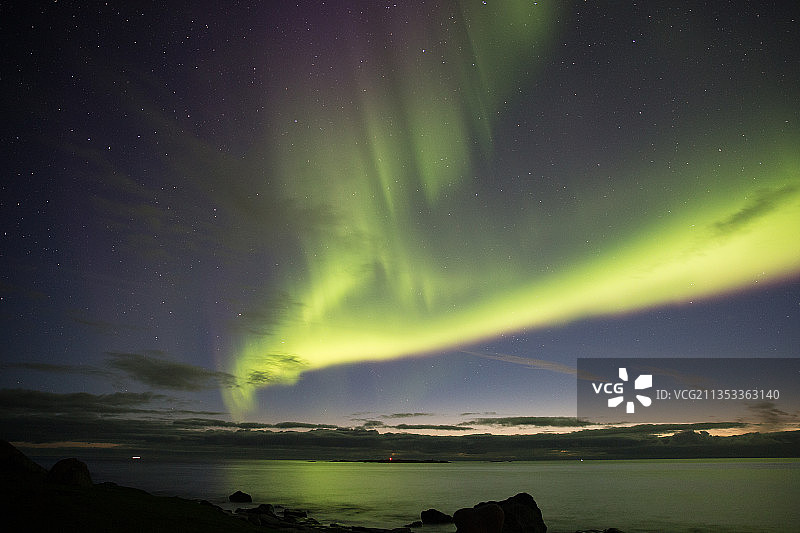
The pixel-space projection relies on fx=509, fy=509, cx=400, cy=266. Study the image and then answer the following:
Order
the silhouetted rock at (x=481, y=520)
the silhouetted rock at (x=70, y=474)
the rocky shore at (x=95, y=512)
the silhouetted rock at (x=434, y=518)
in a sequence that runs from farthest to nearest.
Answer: the silhouetted rock at (x=434, y=518) → the silhouetted rock at (x=70, y=474) → the silhouetted rock at (x=481, y=520) → the rocky shore at (x=95, y=512)

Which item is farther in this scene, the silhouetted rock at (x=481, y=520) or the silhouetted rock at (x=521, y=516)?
the silhouetted rock at (x=521, y=516)

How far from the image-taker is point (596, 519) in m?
63.5

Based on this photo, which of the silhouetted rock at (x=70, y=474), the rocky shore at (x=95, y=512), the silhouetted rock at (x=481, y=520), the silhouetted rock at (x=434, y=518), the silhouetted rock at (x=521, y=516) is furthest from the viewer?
the silhouetted rock at (x=434, y=518)

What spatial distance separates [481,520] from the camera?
32281 millimetres

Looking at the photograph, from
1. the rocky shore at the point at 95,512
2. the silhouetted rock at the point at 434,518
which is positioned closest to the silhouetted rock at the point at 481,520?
the rocky shore at the point at 95,512

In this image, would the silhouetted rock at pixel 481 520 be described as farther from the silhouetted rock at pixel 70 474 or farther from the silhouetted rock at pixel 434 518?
the silhouetted rock at pixel 434 518

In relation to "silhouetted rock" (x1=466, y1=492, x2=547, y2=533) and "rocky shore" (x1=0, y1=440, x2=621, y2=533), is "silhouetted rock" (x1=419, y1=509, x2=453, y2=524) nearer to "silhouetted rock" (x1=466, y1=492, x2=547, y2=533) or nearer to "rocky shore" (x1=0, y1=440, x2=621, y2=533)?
"silhouetted rock" (x1=466, y1=492, x2=547, y2=533)

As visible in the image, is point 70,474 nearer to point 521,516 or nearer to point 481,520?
point 481,520

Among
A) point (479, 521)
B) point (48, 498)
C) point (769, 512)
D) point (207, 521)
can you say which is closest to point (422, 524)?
point (479, 521)

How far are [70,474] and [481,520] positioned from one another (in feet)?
93.3

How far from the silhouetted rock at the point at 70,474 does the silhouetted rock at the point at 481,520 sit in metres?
26.0

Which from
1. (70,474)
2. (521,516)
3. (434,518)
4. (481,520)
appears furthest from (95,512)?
(434,518)

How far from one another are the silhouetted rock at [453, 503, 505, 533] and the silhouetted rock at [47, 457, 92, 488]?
26000 millimetres

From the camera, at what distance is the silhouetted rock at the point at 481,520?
105 feet
